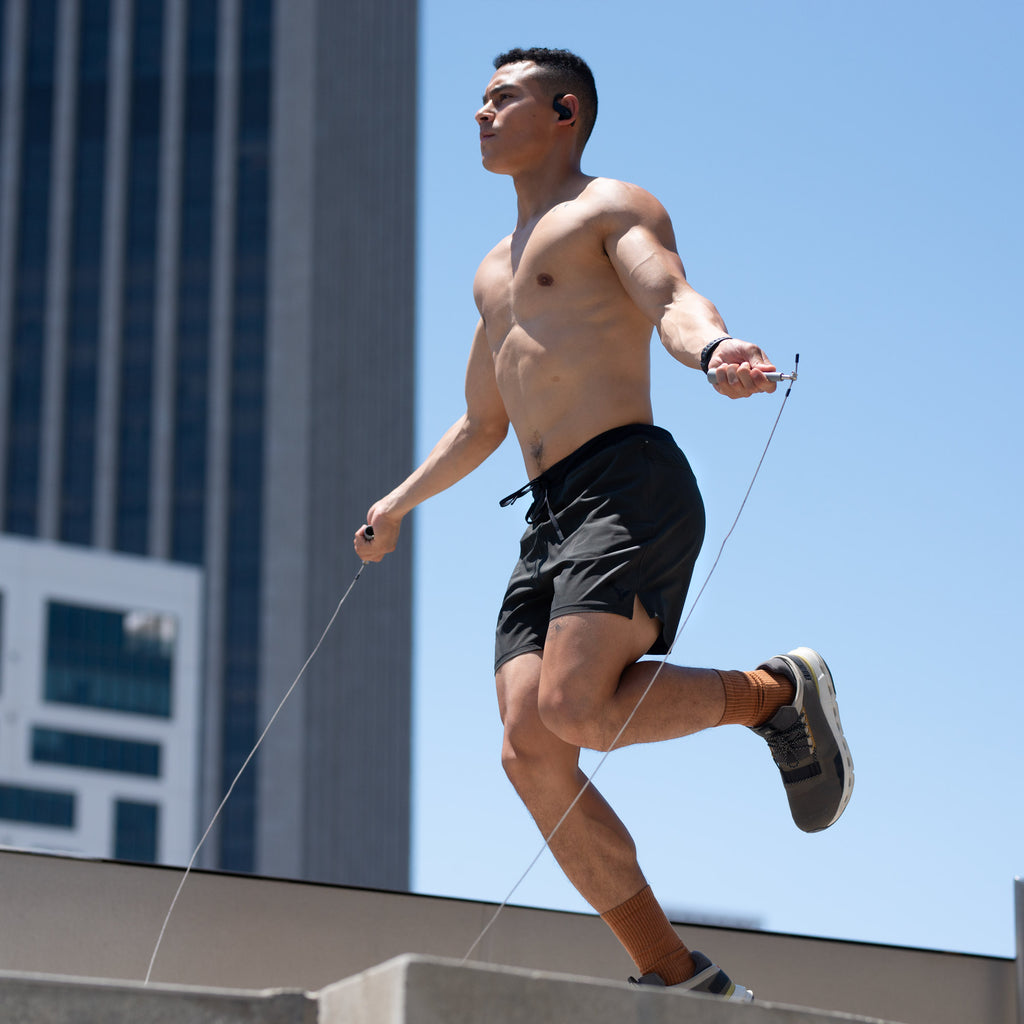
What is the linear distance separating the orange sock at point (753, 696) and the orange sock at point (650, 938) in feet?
1.52

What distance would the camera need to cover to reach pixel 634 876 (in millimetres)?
3883

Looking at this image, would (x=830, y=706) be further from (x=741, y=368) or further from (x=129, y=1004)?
(x=129, y=1004)

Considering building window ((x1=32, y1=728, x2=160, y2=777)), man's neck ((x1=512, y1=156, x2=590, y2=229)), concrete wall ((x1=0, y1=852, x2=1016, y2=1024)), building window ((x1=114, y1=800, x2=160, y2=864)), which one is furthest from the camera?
building window ((x1=114, y1=800, x2=160, y2=864))

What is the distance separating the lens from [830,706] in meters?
4.09

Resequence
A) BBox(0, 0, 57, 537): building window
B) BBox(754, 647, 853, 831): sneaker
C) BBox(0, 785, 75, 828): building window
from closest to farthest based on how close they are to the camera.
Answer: BBox(754, 647, 853, 831): sneaker, BBox(0, 785, 75, 828): building window, BBox(0, 0, 57, 537): building window

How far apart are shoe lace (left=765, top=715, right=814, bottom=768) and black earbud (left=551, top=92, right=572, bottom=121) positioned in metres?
1.70

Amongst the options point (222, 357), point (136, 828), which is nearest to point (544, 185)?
point (136, 828)

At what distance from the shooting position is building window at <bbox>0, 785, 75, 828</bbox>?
53.0 meters

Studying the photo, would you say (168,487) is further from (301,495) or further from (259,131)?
(259,131)

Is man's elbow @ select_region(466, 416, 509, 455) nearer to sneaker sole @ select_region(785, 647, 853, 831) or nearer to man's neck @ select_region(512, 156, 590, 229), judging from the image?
man's neck @ select_region(512, 156, 590, 229)

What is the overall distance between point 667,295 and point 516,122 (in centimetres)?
79

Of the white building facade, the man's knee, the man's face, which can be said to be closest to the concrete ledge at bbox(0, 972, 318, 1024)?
the man's knee

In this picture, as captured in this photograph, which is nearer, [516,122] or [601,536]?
[601,536]

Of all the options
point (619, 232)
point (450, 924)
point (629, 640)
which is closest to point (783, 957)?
point (450, 924)
